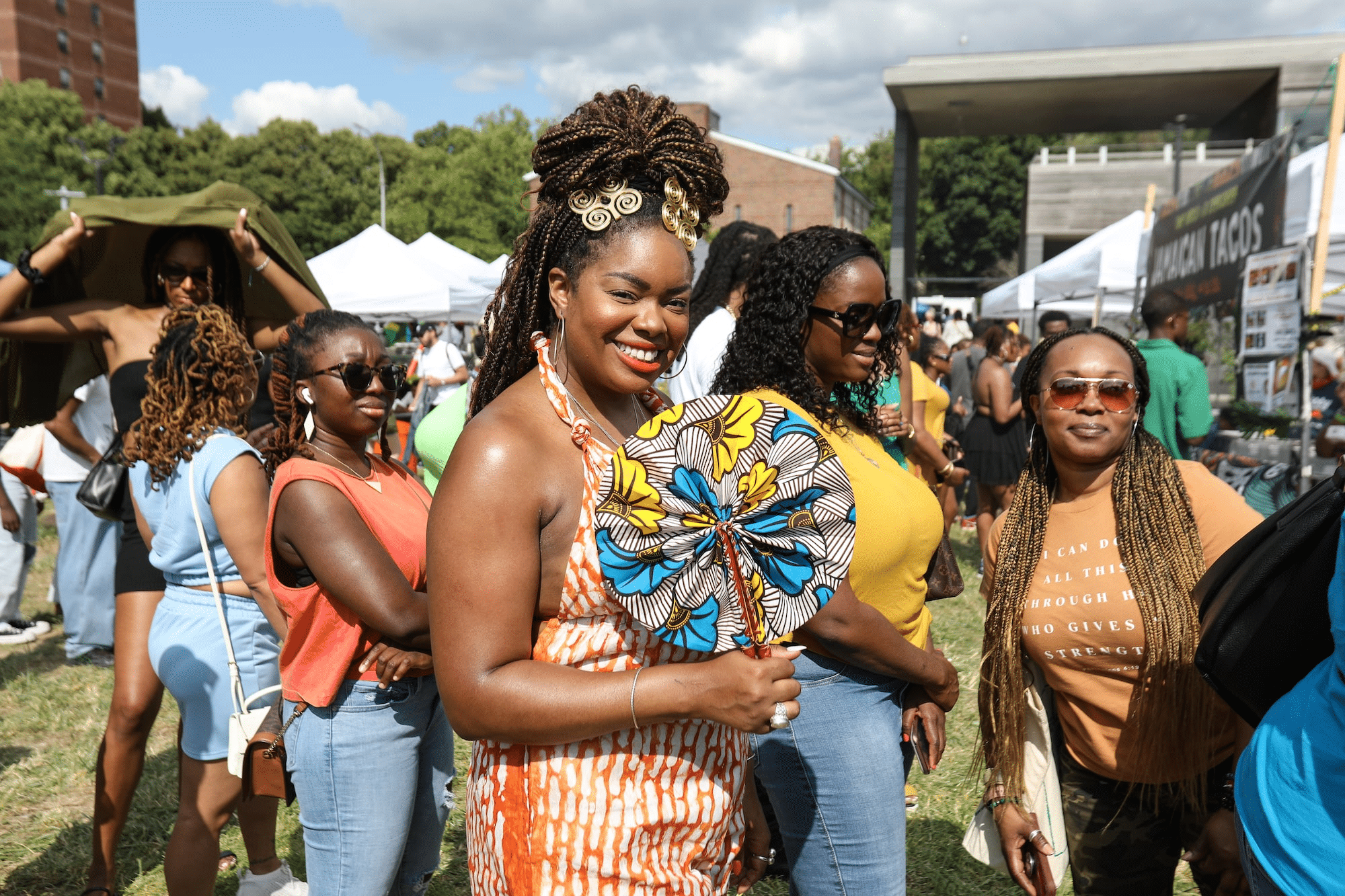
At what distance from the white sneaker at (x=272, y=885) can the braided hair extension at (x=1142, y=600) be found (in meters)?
2.29

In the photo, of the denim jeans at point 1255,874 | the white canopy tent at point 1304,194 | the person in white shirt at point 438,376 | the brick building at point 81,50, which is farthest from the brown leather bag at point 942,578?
the brick building at point 81,50

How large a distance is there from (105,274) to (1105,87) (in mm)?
26152

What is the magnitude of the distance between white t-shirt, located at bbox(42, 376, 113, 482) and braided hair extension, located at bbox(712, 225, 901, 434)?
522 cm

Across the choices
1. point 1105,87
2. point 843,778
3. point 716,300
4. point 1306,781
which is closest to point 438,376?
point 716,300

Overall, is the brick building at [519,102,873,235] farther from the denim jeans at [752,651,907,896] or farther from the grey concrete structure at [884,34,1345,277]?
the denim jeans at [752,651,907,896]

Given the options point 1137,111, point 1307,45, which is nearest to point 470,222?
point 1137,111

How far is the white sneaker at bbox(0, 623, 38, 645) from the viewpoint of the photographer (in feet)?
21.2

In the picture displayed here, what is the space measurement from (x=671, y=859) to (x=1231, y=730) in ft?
4.96

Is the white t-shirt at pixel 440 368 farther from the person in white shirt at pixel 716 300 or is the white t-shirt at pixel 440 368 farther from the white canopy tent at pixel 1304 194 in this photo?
the white canopy tent at pixel 1304 194

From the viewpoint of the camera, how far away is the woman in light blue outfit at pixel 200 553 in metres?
2.64

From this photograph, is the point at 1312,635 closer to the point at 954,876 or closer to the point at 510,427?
the point at 510,427

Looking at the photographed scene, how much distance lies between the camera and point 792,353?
2.32 metres

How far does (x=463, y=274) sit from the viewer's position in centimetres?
1313

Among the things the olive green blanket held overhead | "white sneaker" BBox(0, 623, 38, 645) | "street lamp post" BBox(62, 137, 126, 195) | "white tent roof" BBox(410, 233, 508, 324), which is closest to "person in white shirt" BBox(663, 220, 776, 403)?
the olive green blanket held overhead
